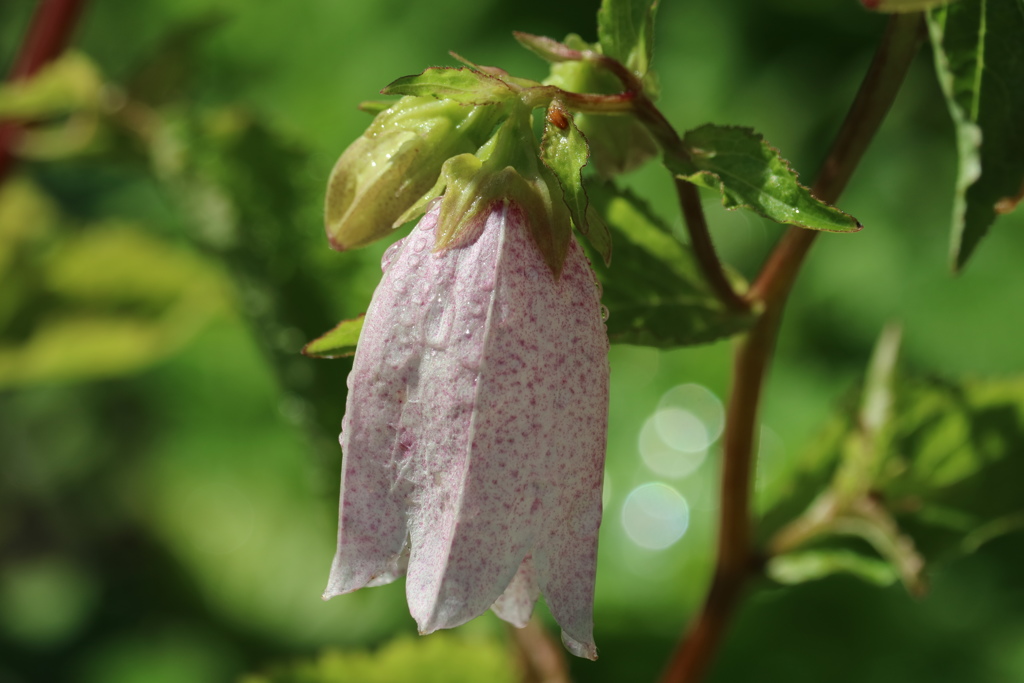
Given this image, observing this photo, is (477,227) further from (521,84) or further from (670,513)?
(670,513)

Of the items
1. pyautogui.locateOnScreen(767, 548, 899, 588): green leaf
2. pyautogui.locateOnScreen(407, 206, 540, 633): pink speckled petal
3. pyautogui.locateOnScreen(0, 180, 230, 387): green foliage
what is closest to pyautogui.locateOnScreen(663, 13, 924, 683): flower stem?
pyautogui.locateOnScreen(767, 548, 899, 588): green leaf

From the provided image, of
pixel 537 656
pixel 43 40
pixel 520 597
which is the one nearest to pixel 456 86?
pixel 520 597

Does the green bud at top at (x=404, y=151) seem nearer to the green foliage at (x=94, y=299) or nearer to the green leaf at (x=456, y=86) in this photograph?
the green leaf at (x=456, y=86)

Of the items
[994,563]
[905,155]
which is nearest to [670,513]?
[994,563]

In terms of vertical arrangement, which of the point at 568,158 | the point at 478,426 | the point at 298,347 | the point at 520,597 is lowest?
the point at 298,347

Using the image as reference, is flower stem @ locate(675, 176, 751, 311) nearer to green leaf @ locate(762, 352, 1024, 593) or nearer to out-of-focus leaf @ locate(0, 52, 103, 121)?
green leaf @ locate(762, 352, 1024, 593)

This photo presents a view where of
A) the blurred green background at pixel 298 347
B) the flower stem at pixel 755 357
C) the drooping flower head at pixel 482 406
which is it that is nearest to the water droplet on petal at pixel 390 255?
the drooping flower head at pixel 482 406

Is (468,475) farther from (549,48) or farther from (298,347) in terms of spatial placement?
(298,347)
